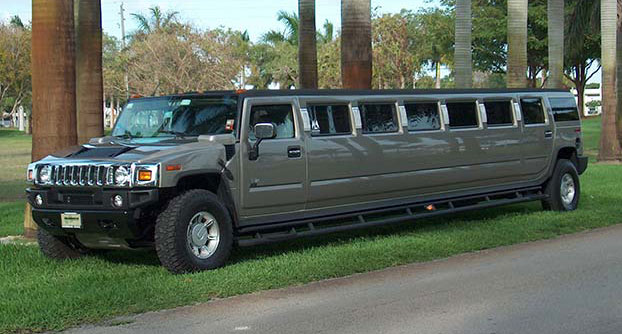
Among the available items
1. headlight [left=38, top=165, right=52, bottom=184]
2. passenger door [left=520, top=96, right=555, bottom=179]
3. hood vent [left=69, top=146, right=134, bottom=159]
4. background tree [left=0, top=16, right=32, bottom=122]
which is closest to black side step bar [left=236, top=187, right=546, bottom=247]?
passenger door [left=520, top=96, right=555, bottom=179]

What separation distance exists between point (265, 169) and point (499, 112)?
5002mm

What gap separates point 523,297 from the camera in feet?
26.0

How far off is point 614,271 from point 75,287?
18.3ft

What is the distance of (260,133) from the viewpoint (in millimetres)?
9703

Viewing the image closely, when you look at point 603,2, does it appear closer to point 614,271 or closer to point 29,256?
point 614,271

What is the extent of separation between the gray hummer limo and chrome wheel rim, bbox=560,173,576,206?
3.92 ft

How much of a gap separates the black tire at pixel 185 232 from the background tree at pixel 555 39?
52.3ft

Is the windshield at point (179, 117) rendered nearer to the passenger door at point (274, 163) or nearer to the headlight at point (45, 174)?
the passenger door at point (274, 163)

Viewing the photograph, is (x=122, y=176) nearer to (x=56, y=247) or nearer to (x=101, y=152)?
(x=101, y=152)

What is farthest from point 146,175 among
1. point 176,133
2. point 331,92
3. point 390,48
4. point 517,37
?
point 390,48

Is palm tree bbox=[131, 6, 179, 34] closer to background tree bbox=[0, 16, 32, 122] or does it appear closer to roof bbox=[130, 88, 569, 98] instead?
background tree bbox=[0, 16, 32, 122]

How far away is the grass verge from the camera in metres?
7.59

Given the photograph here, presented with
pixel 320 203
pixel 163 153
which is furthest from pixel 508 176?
pixel 163 153

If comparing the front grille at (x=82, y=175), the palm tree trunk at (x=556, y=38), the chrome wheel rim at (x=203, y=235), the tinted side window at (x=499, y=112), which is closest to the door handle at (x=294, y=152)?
the chrome wheel rim at (x=203, y=235)
